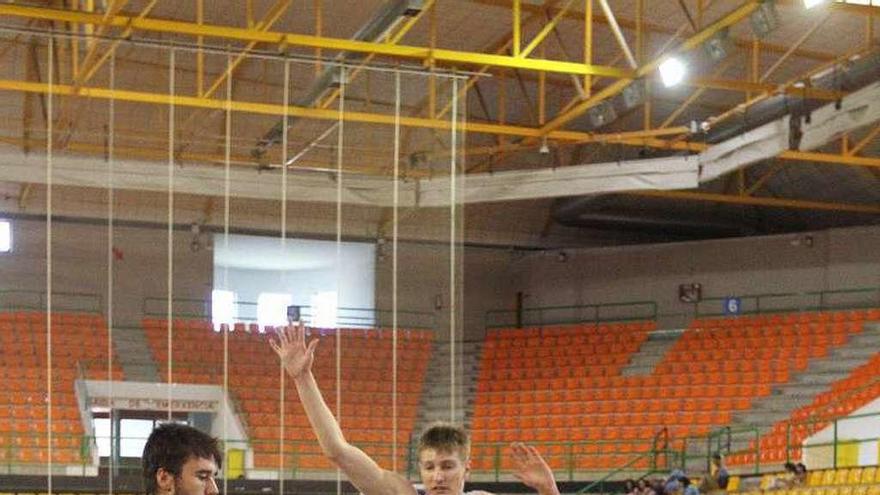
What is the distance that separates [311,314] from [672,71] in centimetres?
736

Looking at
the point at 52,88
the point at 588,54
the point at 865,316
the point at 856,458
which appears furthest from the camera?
the point at 865,316

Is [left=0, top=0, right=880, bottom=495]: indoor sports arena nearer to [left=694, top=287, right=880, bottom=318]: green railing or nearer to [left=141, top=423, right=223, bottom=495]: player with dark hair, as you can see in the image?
[left=141, top=423, right=223, bottom=495]: player with dark hair

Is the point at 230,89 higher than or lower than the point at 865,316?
higher

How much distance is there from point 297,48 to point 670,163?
5763mm

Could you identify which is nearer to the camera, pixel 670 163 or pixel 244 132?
pixel 244 132

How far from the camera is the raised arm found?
5469mm

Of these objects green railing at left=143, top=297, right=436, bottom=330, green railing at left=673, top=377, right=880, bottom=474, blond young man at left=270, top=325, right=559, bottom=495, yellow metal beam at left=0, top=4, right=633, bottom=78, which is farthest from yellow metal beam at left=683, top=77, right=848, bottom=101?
blond young man at left=270, top=325, right=559, bottom=495

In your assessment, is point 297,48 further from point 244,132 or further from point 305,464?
point 305,464

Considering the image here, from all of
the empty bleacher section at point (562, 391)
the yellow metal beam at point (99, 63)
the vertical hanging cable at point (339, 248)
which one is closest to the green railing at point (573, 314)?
the empty bleacher section at point (562, 391)

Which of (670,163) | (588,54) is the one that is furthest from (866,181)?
(588,54)

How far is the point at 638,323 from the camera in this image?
34688 millimetres

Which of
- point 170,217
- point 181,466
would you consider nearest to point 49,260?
point 170,217

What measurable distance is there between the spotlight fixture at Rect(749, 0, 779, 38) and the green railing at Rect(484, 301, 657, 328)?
52.2ft

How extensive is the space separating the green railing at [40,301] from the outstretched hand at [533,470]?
33.2 ft
